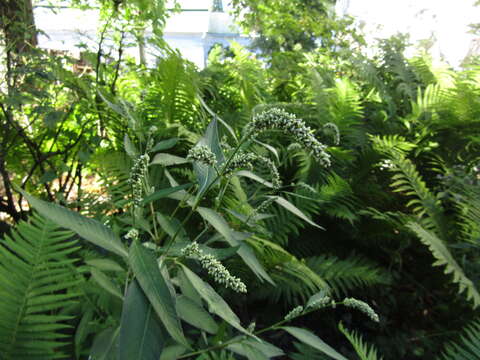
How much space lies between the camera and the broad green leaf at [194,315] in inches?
25.6

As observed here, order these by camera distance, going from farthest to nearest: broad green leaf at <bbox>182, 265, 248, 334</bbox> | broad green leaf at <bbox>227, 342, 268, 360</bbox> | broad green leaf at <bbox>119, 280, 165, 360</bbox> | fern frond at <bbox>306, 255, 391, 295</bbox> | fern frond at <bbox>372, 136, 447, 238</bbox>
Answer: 1. fern frond at <bbox>372, 136, 447, 238</bbox>
2. fern frond at <bbox>306, 255, 391, 295</bbox>
3. broad green leaf at <bbox>227, 342, 268, 360</bbox>
4. broad green leaf at <bbox>182, 265, 248, 334</bbox>
5. broad green leaf at <bbox>119, 280, 165, 360</bbox>

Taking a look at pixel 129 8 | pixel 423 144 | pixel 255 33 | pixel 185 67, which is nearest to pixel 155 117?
pixel 185 67

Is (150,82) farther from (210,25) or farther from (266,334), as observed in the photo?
(210,25)

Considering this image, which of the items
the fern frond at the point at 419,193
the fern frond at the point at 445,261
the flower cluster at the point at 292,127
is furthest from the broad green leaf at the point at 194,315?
the fern frond at the point at 419,193

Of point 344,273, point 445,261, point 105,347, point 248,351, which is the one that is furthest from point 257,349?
point 445,261

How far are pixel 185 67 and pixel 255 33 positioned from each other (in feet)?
10.8

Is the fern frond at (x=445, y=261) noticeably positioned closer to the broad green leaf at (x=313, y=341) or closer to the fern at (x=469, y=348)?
the fern at (x=469, y=348)

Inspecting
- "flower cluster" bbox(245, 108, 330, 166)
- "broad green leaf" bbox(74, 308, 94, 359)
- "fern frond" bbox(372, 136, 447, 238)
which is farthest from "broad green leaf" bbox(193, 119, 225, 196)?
"fern frond" bbox(372, 136, 447, 238)

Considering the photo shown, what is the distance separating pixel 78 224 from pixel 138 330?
7.4 inches

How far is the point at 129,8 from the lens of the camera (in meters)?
1.97

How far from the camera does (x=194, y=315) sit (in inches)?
25.8

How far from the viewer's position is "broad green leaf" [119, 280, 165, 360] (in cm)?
44

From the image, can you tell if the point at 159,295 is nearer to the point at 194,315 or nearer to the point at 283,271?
the point at 194,315

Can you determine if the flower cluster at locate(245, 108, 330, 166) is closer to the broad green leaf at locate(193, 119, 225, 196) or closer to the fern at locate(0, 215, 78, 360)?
the broad green leaf at locate(193, 119, 225, 196)
